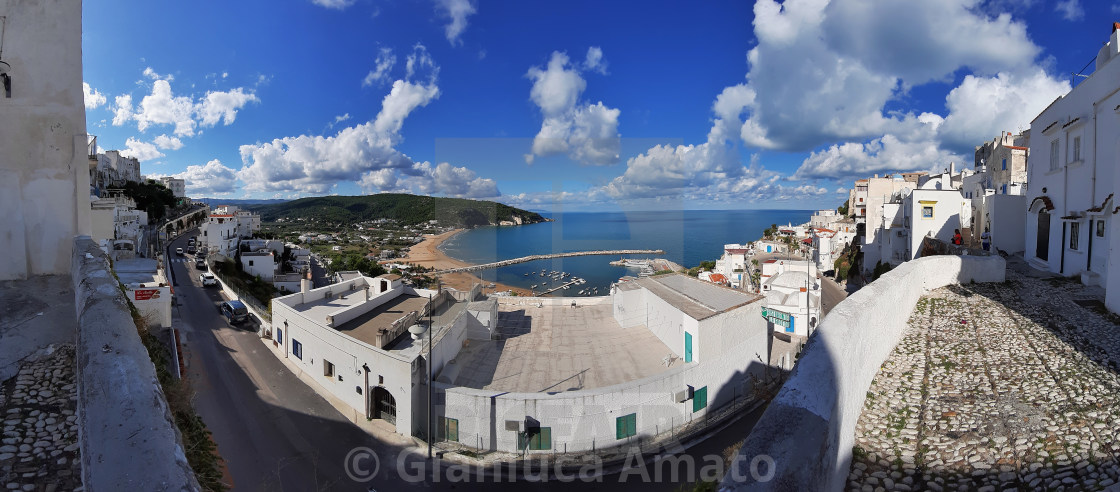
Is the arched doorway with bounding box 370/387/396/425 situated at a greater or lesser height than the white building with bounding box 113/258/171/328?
lesser

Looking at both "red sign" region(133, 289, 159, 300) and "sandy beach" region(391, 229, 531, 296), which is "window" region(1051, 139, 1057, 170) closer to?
"red sign" region(133, 289, 159, 300)

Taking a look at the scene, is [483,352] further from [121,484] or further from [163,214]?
[163,214]

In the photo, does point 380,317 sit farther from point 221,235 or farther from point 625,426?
point 221,235

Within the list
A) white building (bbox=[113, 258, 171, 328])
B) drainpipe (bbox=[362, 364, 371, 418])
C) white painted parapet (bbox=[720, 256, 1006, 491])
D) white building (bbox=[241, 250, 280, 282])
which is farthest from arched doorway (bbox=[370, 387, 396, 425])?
white building (bbox=[241, 250, 280, 282])

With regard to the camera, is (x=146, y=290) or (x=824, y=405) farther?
(x=146, y=290)

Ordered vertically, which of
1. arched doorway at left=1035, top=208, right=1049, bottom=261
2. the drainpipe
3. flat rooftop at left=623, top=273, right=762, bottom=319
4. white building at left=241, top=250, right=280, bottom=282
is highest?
arched doorway at left=1035, top=208, right=1049, bottom=261

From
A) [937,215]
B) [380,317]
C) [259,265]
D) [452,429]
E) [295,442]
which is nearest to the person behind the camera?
[452,429]

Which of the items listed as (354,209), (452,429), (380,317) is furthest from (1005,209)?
(354,209)
